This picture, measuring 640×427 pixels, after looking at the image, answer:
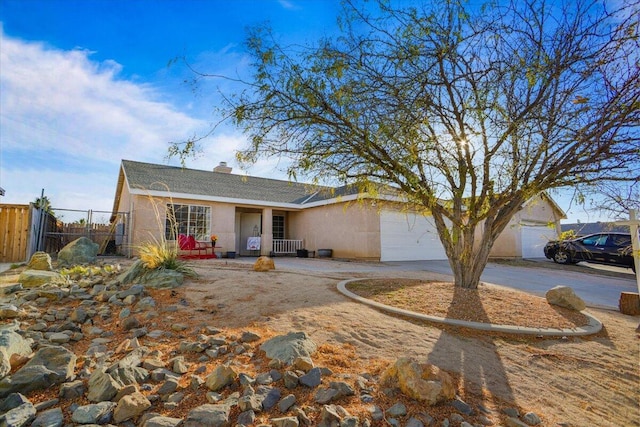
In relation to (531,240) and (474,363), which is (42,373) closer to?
(474,363)

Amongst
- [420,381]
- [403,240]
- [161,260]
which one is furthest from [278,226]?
[420,381]

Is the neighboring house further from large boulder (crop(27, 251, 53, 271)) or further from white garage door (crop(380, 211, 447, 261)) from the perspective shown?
large boulder (crop(27, 251, 53, 271))

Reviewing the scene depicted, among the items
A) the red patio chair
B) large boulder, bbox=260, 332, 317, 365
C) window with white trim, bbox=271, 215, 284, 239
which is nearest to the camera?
large boulder, bbox=260, 332, 317, 365

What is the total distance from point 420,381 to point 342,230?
12.2 metres

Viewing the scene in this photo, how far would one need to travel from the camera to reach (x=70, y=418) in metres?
2.11

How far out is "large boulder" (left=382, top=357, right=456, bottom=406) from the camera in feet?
7.68

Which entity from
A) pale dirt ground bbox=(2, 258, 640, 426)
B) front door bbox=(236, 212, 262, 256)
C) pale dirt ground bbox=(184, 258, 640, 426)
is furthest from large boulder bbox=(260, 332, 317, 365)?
front door bbox=(236, 212, 262, 256)

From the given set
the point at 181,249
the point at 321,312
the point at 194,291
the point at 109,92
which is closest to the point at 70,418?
the point at 321,312

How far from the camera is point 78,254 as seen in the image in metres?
9.33

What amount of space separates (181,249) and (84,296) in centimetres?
A: 654

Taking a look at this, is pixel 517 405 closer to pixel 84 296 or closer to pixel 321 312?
pixel 321 312

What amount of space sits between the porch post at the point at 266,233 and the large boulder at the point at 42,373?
12744mm

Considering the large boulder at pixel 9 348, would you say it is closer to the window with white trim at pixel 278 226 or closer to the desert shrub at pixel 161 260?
the desert shrub at pixel 161 260

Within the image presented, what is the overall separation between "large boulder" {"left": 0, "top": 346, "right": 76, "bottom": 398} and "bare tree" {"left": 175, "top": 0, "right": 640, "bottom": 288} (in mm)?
3436
